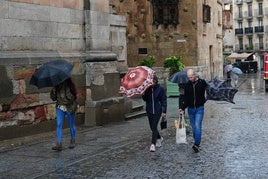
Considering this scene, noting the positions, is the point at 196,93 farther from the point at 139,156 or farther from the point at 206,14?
the point at 206,14

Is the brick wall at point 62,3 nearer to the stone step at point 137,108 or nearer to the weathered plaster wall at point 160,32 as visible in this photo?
the stone step at point 137,108

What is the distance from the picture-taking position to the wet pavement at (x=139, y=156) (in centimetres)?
698

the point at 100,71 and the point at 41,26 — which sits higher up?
the point at 41,26

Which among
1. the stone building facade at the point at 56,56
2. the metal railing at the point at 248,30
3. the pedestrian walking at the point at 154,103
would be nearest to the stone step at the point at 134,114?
the stone building facade at the point at 56,56

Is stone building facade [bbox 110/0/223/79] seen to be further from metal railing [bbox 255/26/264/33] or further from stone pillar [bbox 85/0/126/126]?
metal railing [bbox 255/26/264/33]

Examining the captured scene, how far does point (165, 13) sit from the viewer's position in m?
25.7

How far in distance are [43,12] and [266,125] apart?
20.1 ft

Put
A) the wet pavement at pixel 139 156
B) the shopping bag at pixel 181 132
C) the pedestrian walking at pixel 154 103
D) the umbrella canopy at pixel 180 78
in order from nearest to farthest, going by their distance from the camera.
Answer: the wet pavement at pixel 139 156 < the pedestrian walking at pixel 154 103 < the shopping bag at pixel 181 132 < the umbrella canopy at pixel 180 78

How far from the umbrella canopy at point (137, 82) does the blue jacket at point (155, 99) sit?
0.22m

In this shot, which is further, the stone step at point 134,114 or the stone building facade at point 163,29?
the stone building facade at point 163,29

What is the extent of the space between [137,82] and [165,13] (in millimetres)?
17686

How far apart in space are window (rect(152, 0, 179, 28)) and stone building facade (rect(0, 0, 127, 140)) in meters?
12.5

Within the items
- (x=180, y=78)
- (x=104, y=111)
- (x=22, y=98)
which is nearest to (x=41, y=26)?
(x=22, y=98)

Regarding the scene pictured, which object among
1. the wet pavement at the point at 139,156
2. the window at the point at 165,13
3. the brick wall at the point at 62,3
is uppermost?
the window at the point at 165,13
